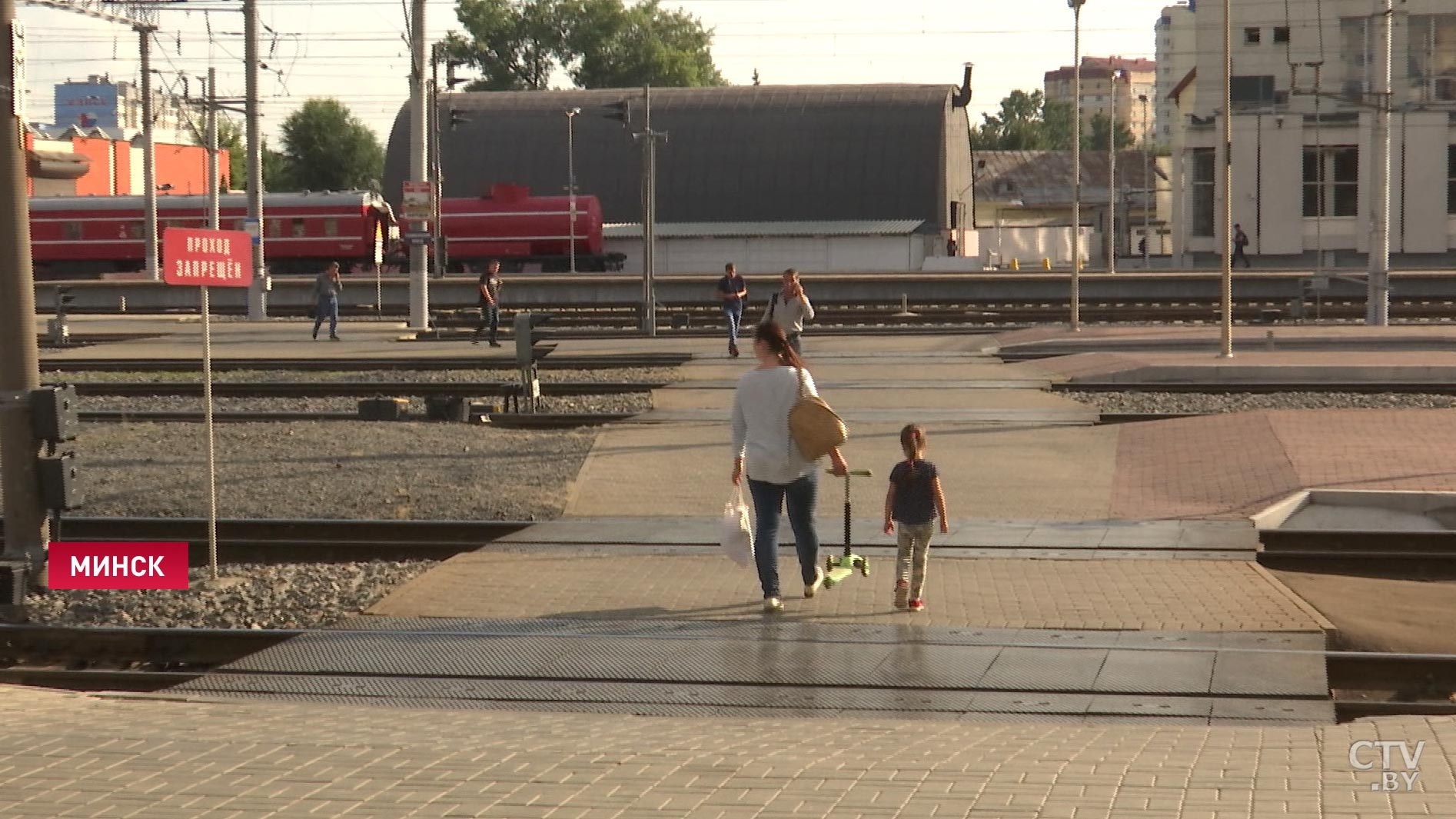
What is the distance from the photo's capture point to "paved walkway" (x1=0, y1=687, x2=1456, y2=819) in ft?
18.7

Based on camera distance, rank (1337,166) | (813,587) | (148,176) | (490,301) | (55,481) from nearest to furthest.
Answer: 1. (813,587)
2. (55,481)
3. (490,301)
4. (148,176)
5. (1337,166)

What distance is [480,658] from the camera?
9.05 metres

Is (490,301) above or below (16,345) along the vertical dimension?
above

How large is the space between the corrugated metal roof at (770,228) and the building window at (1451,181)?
810 inches

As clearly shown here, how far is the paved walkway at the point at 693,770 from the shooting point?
5.71m

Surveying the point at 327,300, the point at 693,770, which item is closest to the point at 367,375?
the point at 327,300

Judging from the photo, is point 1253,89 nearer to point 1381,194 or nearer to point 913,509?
point 1381,194

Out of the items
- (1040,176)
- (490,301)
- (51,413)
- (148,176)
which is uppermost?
(1040,176)

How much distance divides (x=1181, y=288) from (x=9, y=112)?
36165mm

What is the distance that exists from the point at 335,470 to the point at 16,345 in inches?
223

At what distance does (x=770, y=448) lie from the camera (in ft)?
32.4

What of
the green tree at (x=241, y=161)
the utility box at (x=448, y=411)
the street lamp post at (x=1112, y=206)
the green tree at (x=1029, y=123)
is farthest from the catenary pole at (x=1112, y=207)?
the green tree at (x=1029, y=123)

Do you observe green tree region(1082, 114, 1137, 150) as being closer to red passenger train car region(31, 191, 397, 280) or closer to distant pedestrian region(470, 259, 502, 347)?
red passenger train car region(31, 191, 397, 280)

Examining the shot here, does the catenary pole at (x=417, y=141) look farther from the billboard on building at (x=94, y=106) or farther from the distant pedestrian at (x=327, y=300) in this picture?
the billboard on building at (x=94, y=106)
